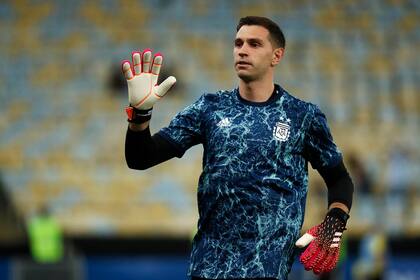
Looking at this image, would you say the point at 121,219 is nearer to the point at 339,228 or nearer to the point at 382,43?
the point at 382,43

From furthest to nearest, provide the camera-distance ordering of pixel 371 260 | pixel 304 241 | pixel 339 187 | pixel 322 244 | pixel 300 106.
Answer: pixel 371 260
pixel 339 187
pixel 300 106
pixel 322 244
pixel 304 241

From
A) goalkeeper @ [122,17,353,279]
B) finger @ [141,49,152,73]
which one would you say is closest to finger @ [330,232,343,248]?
goalkeeper @ [122,17,353,279]

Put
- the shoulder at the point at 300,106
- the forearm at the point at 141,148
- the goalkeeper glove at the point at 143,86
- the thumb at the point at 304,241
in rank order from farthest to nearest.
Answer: the shoulder at the point at 300,106 → the thumb at the point at 304,241 → the forearm at the point at 141,148 → the goalkeeper glove at the point at 143,86

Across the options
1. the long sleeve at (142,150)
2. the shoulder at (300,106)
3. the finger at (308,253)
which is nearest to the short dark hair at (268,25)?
the shoulder at (300,106)

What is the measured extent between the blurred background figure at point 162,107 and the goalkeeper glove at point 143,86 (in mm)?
11291

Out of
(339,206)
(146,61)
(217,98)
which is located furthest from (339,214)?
(146,61)

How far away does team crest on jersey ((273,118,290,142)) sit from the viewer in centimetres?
477

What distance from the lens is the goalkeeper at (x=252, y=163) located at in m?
4.70

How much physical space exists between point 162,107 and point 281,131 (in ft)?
46.6

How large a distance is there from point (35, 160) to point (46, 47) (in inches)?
93.9

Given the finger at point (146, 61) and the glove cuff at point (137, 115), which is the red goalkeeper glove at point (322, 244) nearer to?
the glove cuff at point (137, 115)

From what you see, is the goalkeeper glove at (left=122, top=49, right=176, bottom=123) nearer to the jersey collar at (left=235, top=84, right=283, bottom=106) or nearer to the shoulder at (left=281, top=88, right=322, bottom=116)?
the jersey collar at (left=235, top=84, right=283, bottom=106)

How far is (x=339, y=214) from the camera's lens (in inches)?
195

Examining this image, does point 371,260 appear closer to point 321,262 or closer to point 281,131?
point 321,262
